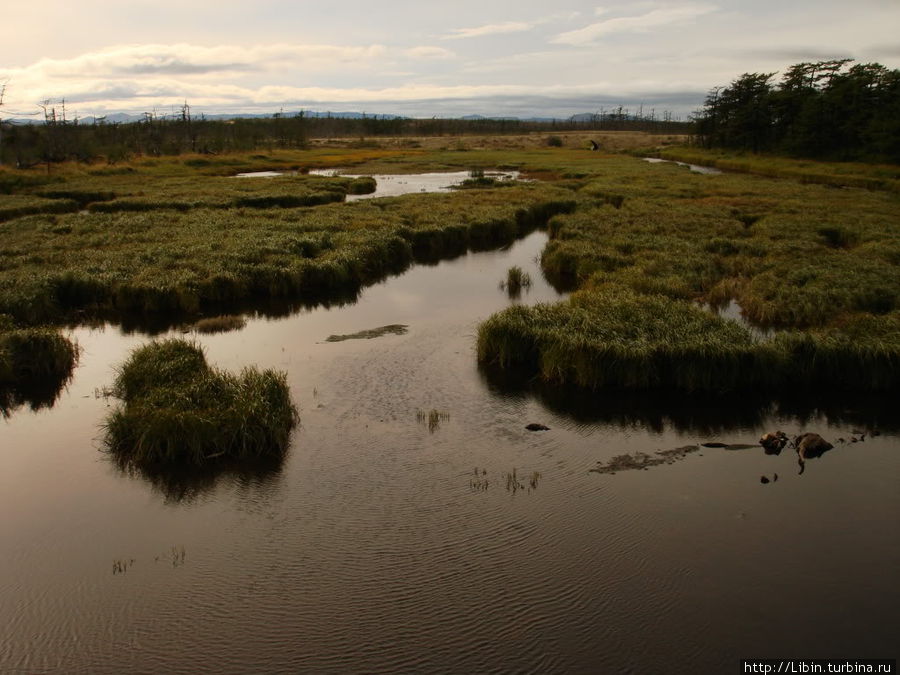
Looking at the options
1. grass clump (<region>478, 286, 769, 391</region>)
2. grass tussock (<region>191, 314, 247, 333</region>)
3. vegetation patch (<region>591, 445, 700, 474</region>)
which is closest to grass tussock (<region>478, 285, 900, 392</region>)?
grass clump (<region>478, 286, 769, 391</region>)

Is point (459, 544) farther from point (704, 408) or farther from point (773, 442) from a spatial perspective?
point (704, 408)

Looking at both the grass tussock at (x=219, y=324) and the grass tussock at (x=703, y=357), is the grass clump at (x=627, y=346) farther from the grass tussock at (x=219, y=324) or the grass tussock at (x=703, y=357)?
the grass tussock at (x=219, y=324)

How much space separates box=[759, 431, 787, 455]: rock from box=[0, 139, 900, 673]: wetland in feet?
0.43

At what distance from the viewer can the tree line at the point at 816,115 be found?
191 ft

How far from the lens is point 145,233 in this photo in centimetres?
3000

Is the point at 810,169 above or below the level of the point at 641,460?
above

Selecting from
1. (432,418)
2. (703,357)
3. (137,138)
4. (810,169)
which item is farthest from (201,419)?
(137,138)

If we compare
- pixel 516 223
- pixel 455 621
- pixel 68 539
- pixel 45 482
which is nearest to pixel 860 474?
pixel 455 621

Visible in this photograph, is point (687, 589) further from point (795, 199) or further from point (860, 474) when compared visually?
point (795, 199)

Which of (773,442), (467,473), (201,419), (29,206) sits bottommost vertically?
(467,473)

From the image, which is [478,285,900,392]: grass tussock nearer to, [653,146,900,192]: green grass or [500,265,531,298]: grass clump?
[500,265,531,298]: grass clump

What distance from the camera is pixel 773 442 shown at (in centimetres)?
1252

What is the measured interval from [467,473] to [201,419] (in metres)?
5.05

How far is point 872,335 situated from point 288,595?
14.8 metres
